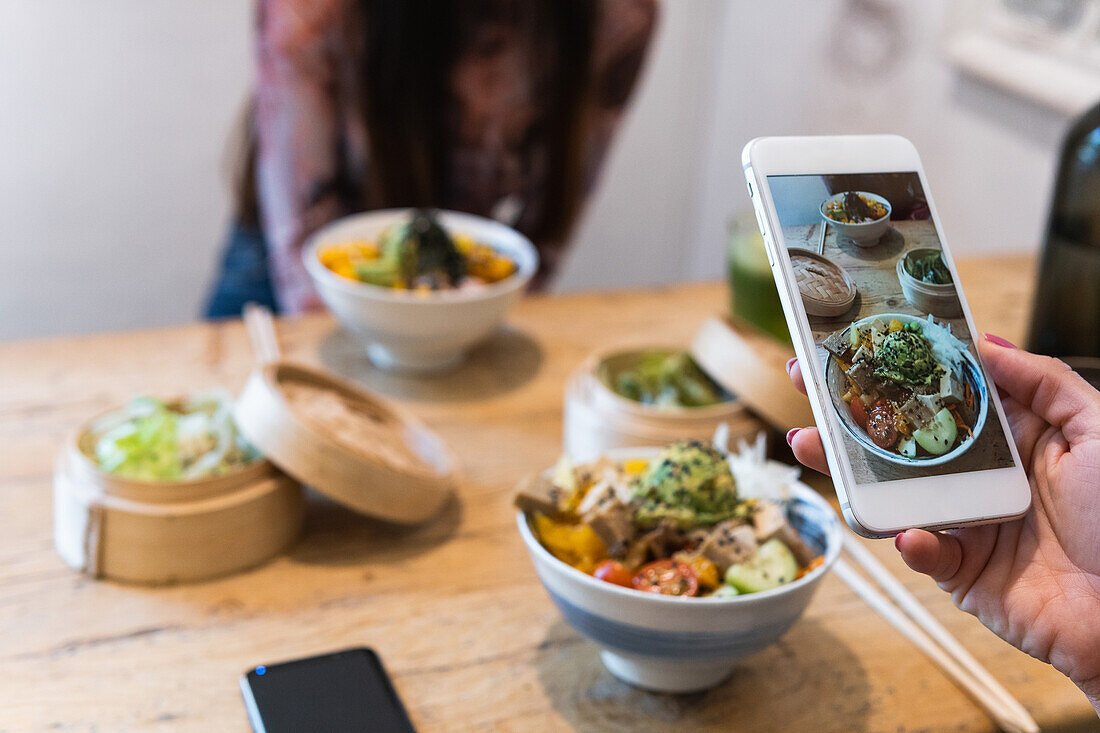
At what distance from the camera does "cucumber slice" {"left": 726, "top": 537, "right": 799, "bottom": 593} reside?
690 millimetres

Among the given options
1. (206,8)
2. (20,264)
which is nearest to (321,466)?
(206,8)

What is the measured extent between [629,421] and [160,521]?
0.45 m

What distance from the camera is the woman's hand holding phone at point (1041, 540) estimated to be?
579 mm

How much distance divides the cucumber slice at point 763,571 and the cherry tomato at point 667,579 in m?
0.03

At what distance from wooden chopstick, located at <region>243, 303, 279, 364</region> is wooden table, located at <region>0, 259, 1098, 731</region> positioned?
0.75 ft

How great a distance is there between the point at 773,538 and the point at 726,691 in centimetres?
13

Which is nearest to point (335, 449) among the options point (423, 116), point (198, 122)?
point (423, 116)

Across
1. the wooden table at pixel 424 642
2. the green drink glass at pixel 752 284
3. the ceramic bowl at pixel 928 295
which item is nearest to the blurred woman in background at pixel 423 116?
the green drink glass at pixel 752 284

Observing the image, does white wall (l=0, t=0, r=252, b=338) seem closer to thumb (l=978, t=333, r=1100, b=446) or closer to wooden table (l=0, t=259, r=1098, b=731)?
wooden table (l=0, t=259, r=1098, b=731)

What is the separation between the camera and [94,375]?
1.17m

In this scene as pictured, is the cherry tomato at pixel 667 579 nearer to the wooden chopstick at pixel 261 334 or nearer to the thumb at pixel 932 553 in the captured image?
the thumb at pixel 932 553

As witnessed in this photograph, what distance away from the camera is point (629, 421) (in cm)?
99

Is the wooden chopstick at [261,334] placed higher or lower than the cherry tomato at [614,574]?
lower

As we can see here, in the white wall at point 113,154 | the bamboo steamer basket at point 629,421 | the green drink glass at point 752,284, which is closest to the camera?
the bamboo steamer basket at point 629,421
